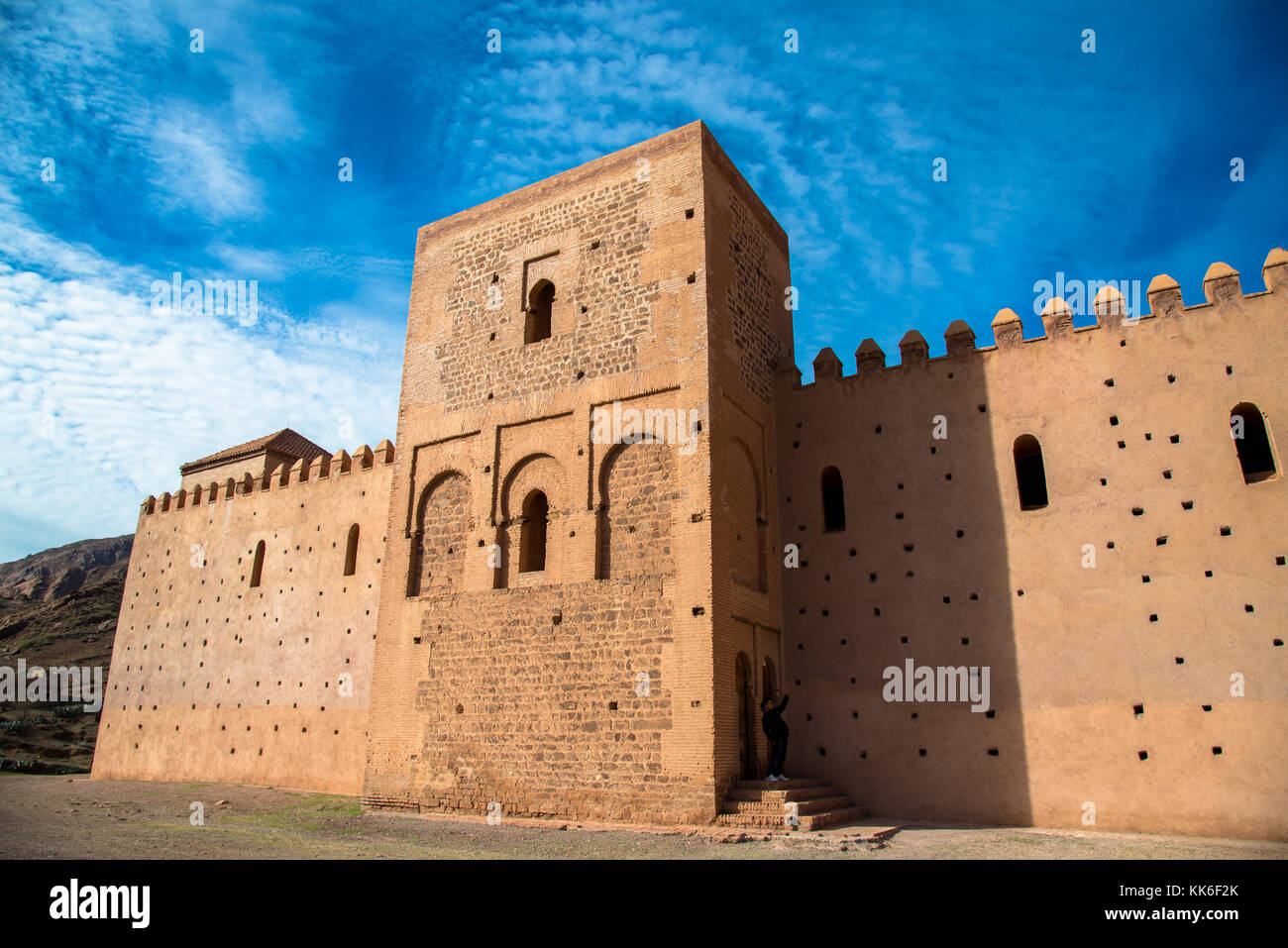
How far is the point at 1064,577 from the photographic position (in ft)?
37.1

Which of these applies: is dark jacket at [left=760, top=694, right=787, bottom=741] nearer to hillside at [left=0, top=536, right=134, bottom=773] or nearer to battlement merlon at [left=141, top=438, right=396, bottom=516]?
battlement merlon at [left=141, top=438, right=396, bottom=516]

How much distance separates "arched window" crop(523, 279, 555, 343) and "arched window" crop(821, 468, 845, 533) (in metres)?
5.25

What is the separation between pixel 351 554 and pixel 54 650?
57.2 ft

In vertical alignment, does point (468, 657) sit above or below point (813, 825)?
above

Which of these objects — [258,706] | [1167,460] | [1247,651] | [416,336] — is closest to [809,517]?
[1167,460]

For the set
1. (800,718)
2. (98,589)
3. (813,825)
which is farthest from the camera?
(98,589)

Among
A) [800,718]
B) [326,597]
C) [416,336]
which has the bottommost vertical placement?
[800,718]

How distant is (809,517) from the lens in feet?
43.8

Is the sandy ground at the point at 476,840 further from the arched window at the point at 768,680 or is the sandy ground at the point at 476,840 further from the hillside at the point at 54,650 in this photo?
the hillside at the point at 54,650

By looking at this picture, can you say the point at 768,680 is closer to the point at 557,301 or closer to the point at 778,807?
the point at 778,807

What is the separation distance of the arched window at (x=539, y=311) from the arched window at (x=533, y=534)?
2.75 m

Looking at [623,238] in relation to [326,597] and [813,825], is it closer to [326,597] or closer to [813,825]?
[813,825]

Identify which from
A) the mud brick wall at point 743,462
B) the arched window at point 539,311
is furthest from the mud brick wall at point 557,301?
the mud brick wall at point 743,462

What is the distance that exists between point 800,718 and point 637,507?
4132mm
